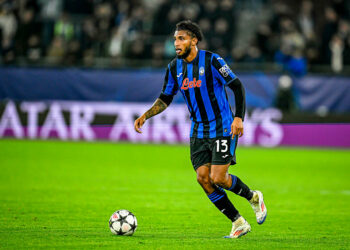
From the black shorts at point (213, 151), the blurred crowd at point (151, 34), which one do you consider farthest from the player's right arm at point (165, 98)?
the blurred crowd at point (151, 34)

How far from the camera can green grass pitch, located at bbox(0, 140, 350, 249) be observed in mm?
6633

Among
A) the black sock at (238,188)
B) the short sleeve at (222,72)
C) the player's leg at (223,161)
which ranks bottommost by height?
the black sock at (238,188)

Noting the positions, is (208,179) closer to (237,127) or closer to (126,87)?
(237,127)

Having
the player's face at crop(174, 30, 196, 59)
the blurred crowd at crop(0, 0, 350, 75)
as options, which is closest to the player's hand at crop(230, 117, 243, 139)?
the player's face at crop(174, 30, 196, 59)

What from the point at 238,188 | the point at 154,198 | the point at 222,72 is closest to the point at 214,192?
the point at 238,188

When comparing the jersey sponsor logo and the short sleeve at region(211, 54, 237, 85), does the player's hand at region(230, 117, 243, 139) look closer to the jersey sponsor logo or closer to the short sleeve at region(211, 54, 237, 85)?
the short sleeve at region(211, 54, 237, 85)

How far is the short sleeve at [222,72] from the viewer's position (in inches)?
269

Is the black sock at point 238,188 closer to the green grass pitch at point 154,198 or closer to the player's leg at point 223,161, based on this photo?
the player's leg at point 223,161

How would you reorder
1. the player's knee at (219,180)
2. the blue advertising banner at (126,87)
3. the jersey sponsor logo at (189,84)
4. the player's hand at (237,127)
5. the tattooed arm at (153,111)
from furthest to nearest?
the blue advertising banner at (126,87), the tattooed arm at (153,111), the jersey sponsor logo at (189,84), the player's knee at (219,180), the player's hand at (237,127)

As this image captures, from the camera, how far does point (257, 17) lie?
23.7 m

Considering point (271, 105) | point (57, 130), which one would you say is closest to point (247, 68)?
point (271, 105)

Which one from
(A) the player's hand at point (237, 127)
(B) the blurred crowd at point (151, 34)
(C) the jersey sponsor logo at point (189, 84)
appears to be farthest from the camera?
(B) the blurred crowd at point (151, 34)

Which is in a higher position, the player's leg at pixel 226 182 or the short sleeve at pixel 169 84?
the short sleeve at pixel 169 84

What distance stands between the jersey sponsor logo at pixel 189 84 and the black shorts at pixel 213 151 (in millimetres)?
575
